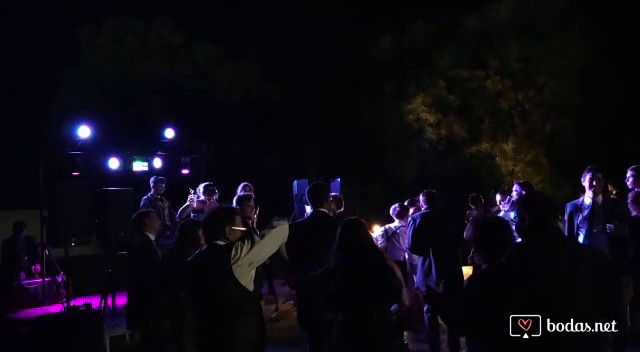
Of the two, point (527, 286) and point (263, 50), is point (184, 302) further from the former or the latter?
point (263, 50)

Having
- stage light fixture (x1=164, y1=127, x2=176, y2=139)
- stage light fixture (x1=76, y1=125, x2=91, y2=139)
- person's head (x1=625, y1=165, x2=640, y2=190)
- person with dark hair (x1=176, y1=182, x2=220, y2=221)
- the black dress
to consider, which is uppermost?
stage light fixture (x1=164, y1=127, x2=176, y2=139)

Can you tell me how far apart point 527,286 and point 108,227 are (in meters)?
8.72

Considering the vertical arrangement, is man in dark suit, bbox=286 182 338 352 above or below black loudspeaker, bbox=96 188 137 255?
below

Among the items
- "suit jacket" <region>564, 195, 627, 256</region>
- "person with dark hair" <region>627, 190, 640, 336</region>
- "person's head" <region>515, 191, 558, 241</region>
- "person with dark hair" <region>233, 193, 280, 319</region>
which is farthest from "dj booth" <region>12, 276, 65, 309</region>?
"person's head" <region>515, 191, 558, 241</region>

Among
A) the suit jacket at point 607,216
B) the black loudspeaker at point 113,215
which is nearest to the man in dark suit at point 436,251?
the suit jacket at point 607,216

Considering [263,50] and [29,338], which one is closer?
[29,338]

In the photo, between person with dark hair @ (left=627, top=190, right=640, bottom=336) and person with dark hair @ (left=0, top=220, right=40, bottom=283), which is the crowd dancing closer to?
person with dark hair @ (left=627, top=190, right=640, bottom=336)

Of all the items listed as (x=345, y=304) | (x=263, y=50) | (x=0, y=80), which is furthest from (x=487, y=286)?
(x=263, y=50)

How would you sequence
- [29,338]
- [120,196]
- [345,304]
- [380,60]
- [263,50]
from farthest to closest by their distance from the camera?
[263,50], [380,60], [120,196], [29,338], [345,304]

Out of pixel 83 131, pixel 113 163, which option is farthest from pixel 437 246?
pixel 113 163

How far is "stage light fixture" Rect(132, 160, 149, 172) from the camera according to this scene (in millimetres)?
13773

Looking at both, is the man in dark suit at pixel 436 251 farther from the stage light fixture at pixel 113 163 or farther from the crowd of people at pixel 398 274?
the stage light fixture at pixel 113 163

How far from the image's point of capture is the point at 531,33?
57.3 feet

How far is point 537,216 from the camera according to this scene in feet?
10.6
